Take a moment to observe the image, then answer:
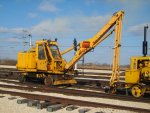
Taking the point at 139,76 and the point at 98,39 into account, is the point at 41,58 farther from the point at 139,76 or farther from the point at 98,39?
the point at 139,76

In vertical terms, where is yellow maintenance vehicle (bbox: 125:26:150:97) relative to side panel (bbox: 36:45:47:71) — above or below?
below

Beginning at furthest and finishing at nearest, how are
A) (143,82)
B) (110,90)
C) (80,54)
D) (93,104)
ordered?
(80,54) → (110,90) → (143,82) → (93,104)

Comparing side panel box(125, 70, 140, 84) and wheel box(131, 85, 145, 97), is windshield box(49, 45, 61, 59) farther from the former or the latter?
wheel box(131, 85, 145, 97)

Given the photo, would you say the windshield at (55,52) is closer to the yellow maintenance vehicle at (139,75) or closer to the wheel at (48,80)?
the wheel at (48,80)

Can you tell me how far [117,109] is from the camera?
12422 mm

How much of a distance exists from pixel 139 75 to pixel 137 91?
2.66ft

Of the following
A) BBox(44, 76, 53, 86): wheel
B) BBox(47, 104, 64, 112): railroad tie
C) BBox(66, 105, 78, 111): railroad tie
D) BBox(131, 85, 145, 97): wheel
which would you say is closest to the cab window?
BBox(44, 76, 53, 86): wheel

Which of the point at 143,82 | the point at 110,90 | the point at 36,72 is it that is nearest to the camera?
the point at 143,82

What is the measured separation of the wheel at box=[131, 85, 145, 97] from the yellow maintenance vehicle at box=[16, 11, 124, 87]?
3.86 m

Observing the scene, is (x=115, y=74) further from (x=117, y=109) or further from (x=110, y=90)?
(x=117, y=109)

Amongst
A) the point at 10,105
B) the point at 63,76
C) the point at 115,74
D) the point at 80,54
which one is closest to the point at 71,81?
the point at 63,76

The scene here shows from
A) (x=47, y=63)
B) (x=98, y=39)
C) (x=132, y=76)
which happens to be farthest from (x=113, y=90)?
(x=47, y=63)

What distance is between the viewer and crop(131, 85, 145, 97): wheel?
15656 millimetres

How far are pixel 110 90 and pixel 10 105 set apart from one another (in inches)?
239
